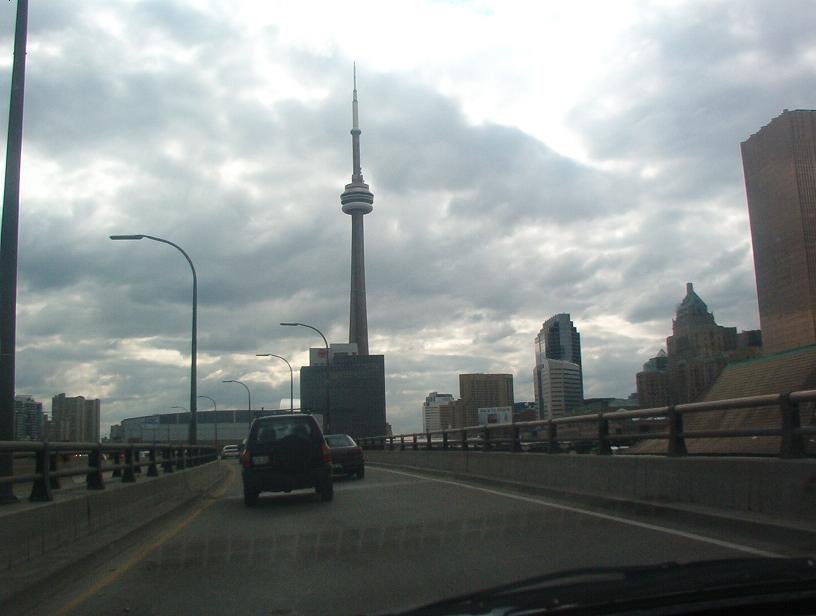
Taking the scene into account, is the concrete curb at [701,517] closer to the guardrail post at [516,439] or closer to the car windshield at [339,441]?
the guardrail post at [516,439]

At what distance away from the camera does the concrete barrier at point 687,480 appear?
9.06m

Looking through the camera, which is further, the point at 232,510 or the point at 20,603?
the point at 232,510

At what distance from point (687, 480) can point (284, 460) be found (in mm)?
8511

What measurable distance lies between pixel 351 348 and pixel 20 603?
14956 centimetres

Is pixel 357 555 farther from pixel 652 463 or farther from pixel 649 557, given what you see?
pixel 652 463

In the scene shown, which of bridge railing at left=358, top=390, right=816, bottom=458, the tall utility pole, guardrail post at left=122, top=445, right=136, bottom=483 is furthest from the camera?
guardrail post at left=122, top=445, right=136, bottom=483

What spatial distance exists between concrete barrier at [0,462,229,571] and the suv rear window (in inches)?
80.8

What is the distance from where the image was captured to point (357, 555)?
9.37 metres

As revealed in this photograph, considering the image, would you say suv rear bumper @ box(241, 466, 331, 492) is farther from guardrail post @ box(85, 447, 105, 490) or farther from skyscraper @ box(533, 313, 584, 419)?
skyscraper @ box(533, 313, 584, 419)

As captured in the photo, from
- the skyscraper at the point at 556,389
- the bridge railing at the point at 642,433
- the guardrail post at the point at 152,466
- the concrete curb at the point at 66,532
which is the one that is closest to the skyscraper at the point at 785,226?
the skyscraper at the point at 556,389

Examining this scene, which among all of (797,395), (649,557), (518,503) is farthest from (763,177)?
(649,557)

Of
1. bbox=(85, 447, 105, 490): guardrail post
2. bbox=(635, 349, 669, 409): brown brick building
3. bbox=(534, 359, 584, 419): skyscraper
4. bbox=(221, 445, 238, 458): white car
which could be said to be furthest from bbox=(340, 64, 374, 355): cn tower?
bbox=(85, 447, 105, 490): guardrail post

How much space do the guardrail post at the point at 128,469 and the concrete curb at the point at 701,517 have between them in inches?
296

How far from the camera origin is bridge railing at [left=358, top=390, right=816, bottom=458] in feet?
31.9
